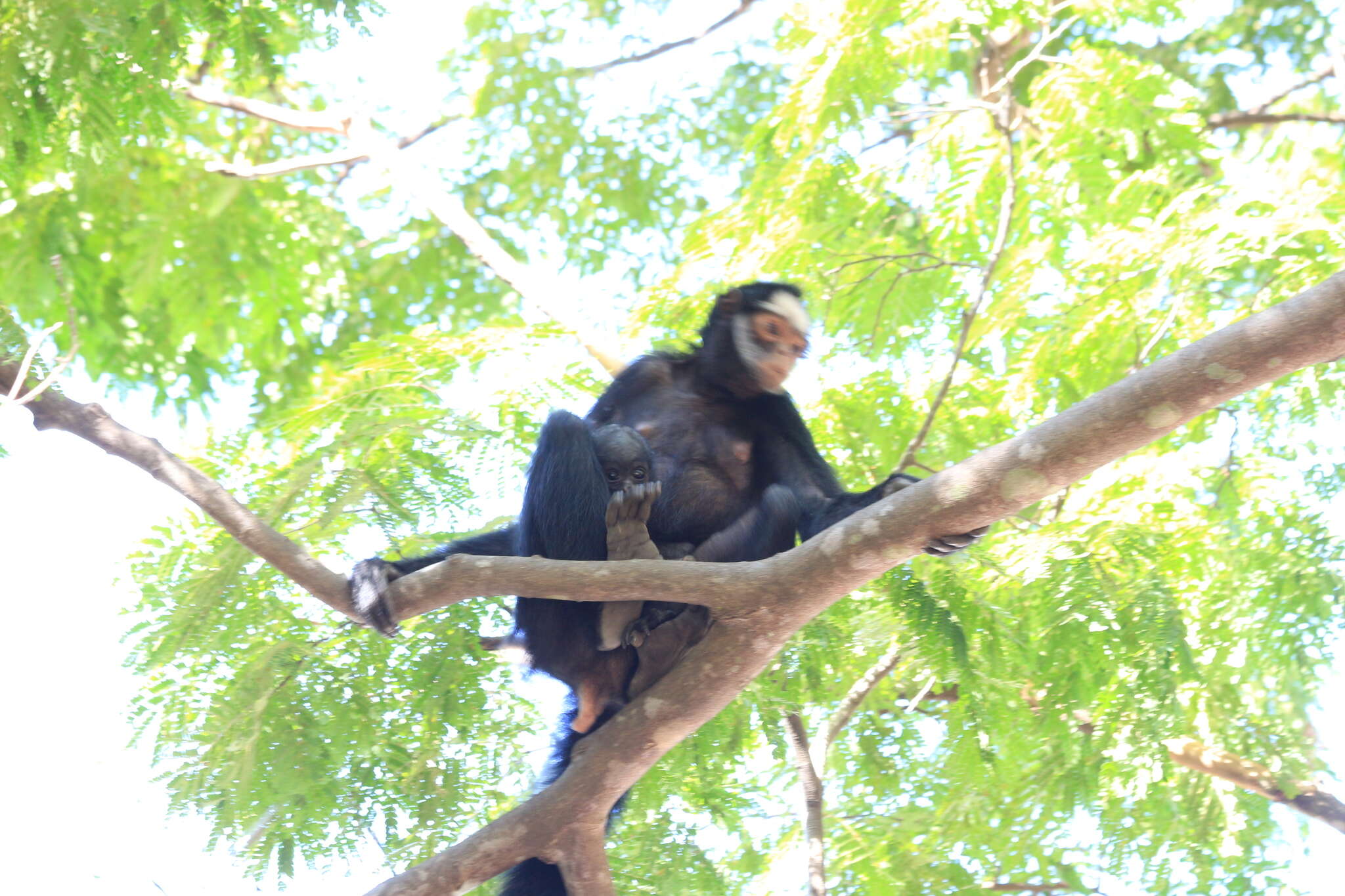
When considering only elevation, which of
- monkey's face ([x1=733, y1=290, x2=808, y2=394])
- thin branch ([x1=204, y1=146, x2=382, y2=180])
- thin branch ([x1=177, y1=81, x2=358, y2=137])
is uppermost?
thin branch ([x1=177, y1=81, x2=358, y2=137])

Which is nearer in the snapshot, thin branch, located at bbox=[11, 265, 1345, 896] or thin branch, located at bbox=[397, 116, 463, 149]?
thin branch, located at bbox=[11, 265, 1345, 896]

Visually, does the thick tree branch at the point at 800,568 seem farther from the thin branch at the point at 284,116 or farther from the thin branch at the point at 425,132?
the thin branch at the point at 425,132

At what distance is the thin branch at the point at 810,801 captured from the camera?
17.0ft

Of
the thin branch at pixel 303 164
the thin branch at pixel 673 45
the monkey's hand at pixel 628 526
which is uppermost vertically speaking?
the thin branch at pixel 673 45

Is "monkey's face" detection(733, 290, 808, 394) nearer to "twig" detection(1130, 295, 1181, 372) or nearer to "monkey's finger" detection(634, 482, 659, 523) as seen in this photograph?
"monkey's finger" detection(634, 482, 659, 523)

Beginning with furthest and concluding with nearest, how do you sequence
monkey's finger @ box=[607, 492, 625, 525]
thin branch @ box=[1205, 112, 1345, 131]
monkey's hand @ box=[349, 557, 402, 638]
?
thin branch @ box=[1205, 112, 1345, 131]
monkey's finger @ box=[607, 492, 625, 525]
monkey's hand @ box=[349, 557, 402, 638]

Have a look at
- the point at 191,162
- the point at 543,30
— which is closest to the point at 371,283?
the point at 191,162

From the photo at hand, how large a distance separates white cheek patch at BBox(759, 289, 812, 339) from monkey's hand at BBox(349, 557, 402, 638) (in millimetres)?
2328

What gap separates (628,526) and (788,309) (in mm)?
1544

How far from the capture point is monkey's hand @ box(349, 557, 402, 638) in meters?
4.21

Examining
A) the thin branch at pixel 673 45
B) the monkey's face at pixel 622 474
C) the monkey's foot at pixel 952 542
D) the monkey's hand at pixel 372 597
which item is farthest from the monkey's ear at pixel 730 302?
the thin branch at pixel 673 45

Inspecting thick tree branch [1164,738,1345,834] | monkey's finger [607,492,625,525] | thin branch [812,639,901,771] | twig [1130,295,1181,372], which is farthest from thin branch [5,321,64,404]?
thick tree branch [1164,738,1345,834]

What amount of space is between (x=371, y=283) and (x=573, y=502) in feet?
28.6

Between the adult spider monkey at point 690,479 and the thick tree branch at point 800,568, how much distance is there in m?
0.49
